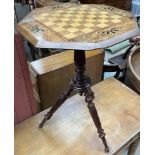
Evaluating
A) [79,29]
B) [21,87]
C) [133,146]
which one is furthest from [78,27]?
[133,146]

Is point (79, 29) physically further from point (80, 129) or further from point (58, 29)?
point (80, 129)

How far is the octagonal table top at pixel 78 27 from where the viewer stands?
2.08 feet

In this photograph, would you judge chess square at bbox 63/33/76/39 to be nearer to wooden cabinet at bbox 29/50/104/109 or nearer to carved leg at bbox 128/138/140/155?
wooden cabinet at bbox 29/50/104/109

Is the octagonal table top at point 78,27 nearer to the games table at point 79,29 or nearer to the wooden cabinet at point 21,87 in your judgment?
the games table at point 79,29

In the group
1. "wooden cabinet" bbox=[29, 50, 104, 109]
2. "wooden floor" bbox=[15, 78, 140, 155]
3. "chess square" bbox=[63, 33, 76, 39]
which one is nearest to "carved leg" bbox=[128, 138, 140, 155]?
"wooden floor" bbox=[15, 78, 140, 155]

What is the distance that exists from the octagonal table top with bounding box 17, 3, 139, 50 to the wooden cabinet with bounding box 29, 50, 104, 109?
0.39 meters

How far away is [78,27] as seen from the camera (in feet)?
2.39

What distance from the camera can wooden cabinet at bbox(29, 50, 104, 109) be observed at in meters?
1.21

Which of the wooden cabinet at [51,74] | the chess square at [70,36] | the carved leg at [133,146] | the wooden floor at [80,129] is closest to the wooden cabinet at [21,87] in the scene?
the wooden floor at [80,129]

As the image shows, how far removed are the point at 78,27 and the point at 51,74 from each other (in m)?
0.55

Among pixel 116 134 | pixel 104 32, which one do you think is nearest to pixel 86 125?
pixel 116 134

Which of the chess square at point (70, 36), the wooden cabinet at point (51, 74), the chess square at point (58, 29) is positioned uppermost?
the chess square at point (58, 29)
